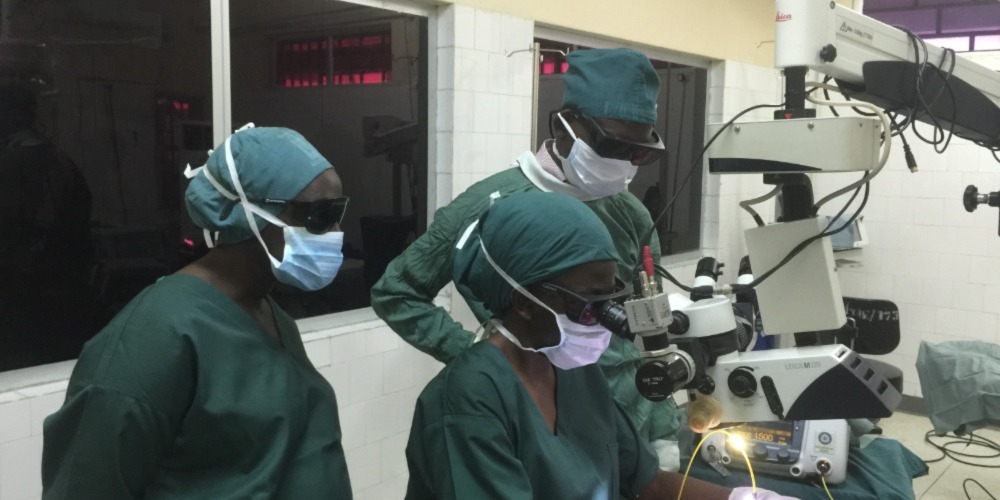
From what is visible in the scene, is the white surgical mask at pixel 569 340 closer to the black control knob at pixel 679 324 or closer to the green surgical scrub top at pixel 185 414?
the black control knob at pixel 679 324

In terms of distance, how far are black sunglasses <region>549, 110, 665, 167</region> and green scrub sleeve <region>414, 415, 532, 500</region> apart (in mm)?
835

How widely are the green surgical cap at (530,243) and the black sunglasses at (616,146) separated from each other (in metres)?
0.51

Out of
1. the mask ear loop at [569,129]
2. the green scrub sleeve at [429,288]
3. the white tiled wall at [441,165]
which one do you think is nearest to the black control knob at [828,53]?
the mask ear loop at [569,129]

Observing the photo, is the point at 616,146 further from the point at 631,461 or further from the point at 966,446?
the point at 966,446

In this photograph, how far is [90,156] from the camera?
2047 millimetres

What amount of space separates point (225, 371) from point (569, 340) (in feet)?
1.76

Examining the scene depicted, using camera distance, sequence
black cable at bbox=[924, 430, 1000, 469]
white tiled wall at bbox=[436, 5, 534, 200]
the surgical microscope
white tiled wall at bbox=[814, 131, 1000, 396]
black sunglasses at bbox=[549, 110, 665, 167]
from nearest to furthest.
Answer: the surgical microscope → black sunglasses at bbox=[549, 110, 665, 167] → white tiled wall at bbox=[436, 5, 534, 200] → black cable at bbox=[924, 430, 1000, 469] → white tiled wall at bbox=[814, 131, 1000, 396]

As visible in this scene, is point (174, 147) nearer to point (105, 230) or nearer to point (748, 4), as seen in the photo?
point (105, 230)

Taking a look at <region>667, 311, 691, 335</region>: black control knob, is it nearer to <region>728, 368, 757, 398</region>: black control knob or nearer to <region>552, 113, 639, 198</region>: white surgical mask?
<region>728, 368, 757, 398</region>: black control knob

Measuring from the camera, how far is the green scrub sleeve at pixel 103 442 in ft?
3.47

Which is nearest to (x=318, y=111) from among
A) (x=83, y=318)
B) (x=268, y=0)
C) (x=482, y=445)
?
(x=268, y=0)

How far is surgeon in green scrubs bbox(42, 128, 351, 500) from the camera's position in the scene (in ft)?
3.52

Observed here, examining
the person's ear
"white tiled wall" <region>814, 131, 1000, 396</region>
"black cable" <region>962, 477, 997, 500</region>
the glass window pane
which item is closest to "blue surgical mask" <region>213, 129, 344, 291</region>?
the person's ear

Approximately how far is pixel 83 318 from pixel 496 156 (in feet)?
4.89
